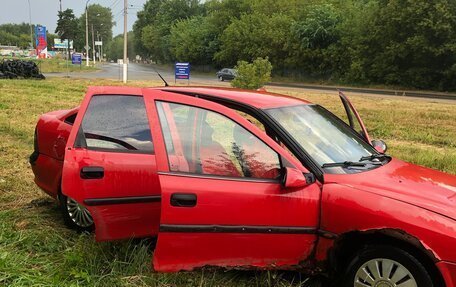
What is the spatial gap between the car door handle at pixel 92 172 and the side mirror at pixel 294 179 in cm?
157

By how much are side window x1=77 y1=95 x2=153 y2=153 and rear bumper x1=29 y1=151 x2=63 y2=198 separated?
3.11ft

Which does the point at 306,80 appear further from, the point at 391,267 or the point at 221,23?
the point at 391,267

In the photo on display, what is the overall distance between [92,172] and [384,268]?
232cm

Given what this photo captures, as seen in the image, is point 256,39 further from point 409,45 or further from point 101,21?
point 101,21

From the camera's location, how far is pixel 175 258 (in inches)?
130

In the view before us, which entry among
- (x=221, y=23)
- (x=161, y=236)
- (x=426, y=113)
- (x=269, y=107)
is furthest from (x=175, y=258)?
(x=221, y=23)

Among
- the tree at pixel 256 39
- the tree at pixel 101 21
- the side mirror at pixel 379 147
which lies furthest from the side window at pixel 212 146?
the tree at pixel 101 21

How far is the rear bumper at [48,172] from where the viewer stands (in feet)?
16.0

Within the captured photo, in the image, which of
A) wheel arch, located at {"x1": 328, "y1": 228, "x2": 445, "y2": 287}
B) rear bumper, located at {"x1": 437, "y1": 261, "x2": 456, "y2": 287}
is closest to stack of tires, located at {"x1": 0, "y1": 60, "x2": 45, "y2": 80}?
wheel arch, located at {"x1": 328, "y1": 228, "x2": 445, "y2": 287}

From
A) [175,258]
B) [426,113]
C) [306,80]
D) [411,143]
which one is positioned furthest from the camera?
[306,80]

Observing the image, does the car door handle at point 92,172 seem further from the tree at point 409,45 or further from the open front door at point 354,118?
the tree at point 409,45

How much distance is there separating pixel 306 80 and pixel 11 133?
44.7 meters

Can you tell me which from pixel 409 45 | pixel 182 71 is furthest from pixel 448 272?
pixel 409 45

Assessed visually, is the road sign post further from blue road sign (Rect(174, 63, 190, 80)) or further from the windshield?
the windshield
